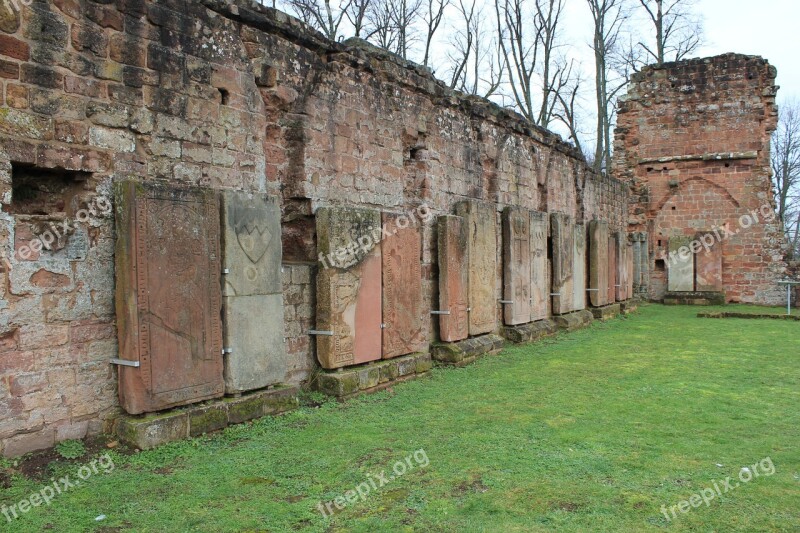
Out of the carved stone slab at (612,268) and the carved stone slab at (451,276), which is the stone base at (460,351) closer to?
the carved stone slab at (451,276)

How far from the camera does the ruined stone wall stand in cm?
1602

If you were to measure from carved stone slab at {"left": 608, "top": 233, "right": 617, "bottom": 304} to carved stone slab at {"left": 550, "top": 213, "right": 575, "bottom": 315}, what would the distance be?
2.26 meters

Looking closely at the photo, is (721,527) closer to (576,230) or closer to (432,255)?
(432,255)

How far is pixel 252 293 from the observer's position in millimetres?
4660

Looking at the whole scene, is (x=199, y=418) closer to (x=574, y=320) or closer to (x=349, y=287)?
(x=349, y=287)

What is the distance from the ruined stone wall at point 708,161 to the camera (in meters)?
16.0

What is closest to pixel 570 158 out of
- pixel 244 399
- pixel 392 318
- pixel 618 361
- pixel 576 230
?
pixel 576 230

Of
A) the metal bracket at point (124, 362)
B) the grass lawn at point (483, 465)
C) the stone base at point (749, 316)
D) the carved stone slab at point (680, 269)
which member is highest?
the carved stone slab at point (680, 269)

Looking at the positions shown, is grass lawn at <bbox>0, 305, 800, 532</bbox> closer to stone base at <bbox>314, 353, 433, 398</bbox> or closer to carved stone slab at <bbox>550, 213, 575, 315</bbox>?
stone base at <bbox>314, 353, 433, 398</bbox>

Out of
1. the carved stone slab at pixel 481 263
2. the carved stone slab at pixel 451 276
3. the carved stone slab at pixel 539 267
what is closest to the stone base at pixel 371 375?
the carved stone slab at pixel 451 276

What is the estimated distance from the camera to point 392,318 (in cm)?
609

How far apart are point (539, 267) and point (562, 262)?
2.98 ft

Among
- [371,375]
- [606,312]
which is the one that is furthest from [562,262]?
[371,375]

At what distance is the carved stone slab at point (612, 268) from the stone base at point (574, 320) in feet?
5.19
